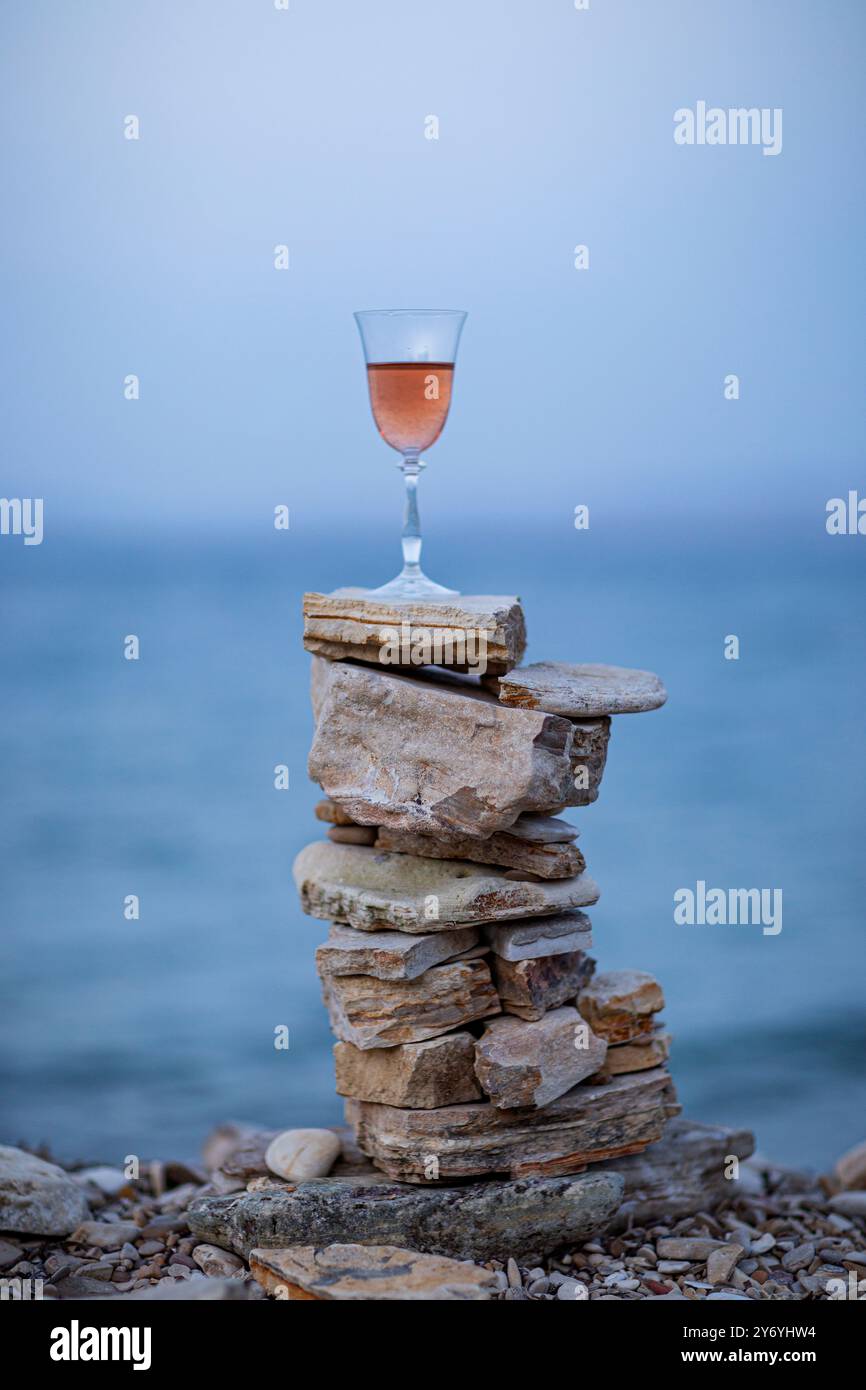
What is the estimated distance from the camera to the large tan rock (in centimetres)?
374

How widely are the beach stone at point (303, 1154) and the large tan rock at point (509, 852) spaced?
84cm

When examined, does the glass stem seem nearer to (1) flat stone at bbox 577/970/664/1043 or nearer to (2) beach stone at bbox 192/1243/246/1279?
(1) flat stone at bbox 577/970/664/1043

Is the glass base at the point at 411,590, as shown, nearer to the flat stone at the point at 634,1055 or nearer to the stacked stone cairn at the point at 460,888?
the stacked stone cairn at the point at 460,888

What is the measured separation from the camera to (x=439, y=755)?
3584mm

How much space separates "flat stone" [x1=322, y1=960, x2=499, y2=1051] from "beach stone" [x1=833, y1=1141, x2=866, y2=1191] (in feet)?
5.76

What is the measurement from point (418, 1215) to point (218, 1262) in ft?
1.74

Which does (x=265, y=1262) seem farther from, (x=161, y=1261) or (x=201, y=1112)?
(x=201, y=1112)

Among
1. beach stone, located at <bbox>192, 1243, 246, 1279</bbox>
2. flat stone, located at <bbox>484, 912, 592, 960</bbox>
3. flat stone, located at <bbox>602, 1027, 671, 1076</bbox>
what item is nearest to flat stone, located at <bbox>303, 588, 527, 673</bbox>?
flat stone, located at <bbox>484, 912, 592, 960</bbox>

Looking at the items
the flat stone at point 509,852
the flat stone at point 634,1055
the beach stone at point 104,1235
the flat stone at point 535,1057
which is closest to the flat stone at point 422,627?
the flat stone at point 509,852

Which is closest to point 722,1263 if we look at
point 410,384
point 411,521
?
point 411,521

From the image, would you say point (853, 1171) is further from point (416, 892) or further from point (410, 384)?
point (410, 384)

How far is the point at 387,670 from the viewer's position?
12.4ft

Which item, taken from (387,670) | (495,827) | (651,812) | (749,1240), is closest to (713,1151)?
(749,1240)

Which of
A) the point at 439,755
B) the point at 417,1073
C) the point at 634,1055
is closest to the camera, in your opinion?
the point at 439,755
